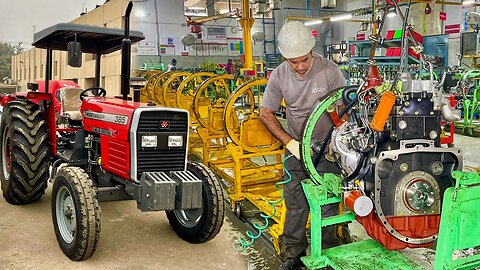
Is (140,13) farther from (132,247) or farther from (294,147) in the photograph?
(294,147)

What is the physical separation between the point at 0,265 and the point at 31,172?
3.58ft

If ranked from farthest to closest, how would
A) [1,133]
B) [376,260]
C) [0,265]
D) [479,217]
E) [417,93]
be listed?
[1,133] < [0,265] < [376,260] < [417,93] < [479,217]

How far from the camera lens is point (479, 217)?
6.51ft

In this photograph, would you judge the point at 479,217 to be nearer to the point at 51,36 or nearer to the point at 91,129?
the point at 91,129

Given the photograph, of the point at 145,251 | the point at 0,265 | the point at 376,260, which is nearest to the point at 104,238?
the point at 145,251

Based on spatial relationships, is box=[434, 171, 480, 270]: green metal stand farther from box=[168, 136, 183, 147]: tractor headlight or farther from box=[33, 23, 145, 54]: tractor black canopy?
box=[33, 23, 145, 54]: tractor black canopy

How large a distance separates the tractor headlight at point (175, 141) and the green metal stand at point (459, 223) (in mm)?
2032

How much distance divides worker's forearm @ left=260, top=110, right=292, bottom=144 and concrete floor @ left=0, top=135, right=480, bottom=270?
0.95 metres

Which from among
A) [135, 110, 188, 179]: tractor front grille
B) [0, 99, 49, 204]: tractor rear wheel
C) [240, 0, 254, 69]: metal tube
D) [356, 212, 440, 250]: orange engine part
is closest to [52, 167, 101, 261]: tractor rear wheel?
[135, 110, 188, 179]: tractor front grille

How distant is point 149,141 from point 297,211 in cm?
118

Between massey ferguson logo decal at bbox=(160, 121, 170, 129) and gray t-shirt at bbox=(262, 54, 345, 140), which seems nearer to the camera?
gray t-shirt at bbox=(262, 54, 345, 140)

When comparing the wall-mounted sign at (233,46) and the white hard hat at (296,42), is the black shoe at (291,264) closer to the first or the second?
the white hard hat at (296,42)

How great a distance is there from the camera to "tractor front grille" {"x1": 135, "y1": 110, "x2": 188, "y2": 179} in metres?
3.27

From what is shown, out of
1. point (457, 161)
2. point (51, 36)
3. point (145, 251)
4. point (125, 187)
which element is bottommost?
point (145, 251)
